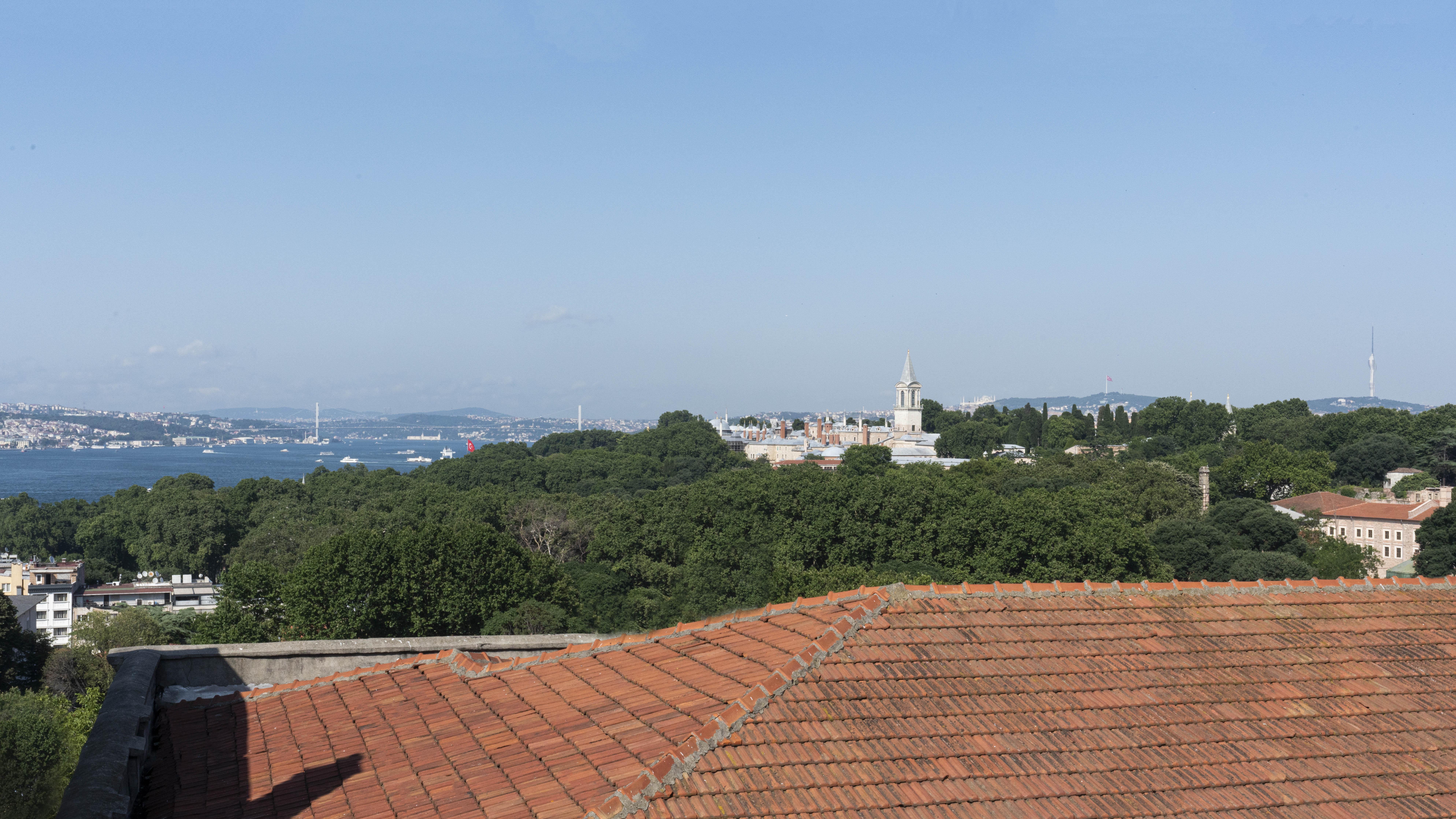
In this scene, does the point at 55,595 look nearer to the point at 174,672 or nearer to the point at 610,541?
the point at 610,541

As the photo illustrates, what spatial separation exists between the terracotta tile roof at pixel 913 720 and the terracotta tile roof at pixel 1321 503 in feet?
218

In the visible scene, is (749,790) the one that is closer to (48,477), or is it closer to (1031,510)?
(1031,510)

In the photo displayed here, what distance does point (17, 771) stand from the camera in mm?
19859

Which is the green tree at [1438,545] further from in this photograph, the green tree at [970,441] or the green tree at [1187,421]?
the green tree at [970,441]

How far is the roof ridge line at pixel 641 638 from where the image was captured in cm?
733

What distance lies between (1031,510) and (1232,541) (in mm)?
18083

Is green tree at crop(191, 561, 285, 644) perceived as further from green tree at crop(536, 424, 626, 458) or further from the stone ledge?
green tree at crop(536, 424, 626, 458)

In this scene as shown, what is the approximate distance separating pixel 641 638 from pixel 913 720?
266 cm

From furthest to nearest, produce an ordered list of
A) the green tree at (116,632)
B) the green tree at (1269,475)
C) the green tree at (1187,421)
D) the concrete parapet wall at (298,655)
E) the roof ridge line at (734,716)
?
1. the green tree at (1187,421)
2. the green tree at (1269,475)
3. the green tree at (116,632)
4. the concrete parapet wall at (298,655)
5. the roof ridge line at (734,716)

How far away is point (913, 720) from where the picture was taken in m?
5.64

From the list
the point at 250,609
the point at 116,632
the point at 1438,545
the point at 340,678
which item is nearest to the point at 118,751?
the point at 340,678

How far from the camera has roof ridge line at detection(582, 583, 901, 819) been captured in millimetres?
4816

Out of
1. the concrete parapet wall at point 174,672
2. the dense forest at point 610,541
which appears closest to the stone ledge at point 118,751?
the concrete parapet wall at point 174,672

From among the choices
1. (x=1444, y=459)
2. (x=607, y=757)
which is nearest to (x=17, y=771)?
(x=607, y=757)
